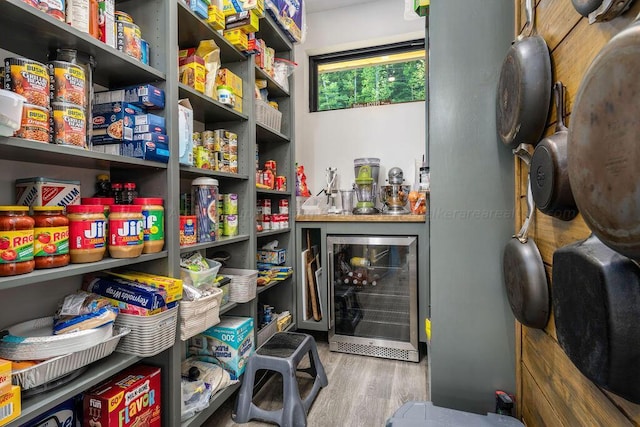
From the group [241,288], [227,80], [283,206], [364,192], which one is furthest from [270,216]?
[227,80]

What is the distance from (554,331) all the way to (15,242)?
57.3 inches

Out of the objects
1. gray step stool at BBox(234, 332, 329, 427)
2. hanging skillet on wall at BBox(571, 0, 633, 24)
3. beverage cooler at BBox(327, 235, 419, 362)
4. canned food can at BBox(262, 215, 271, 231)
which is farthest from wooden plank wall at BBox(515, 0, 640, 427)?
canned food can at BBox(262, 215, 271, 231)

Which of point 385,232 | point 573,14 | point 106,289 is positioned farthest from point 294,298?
point 573,14

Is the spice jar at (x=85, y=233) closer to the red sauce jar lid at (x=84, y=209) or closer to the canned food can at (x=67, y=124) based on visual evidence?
the red sauce jar lid at (x=84, y=209)

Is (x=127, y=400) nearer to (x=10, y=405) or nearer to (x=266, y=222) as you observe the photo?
(x=10, y=405)

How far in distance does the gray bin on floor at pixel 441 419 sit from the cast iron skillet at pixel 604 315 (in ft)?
1.76

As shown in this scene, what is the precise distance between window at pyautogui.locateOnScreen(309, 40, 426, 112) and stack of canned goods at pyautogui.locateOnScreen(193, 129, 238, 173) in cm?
150

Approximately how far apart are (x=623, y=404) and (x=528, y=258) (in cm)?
43

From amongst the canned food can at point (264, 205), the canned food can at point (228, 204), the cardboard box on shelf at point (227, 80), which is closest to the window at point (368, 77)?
the canned food can at point (264, 205)

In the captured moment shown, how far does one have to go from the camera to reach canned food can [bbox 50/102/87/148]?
98 centimetres

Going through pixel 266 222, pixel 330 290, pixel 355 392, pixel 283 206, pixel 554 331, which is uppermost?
pixel 283 206

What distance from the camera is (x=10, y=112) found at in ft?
2.53

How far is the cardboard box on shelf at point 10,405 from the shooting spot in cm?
78

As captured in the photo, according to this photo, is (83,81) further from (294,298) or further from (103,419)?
(294,298)
